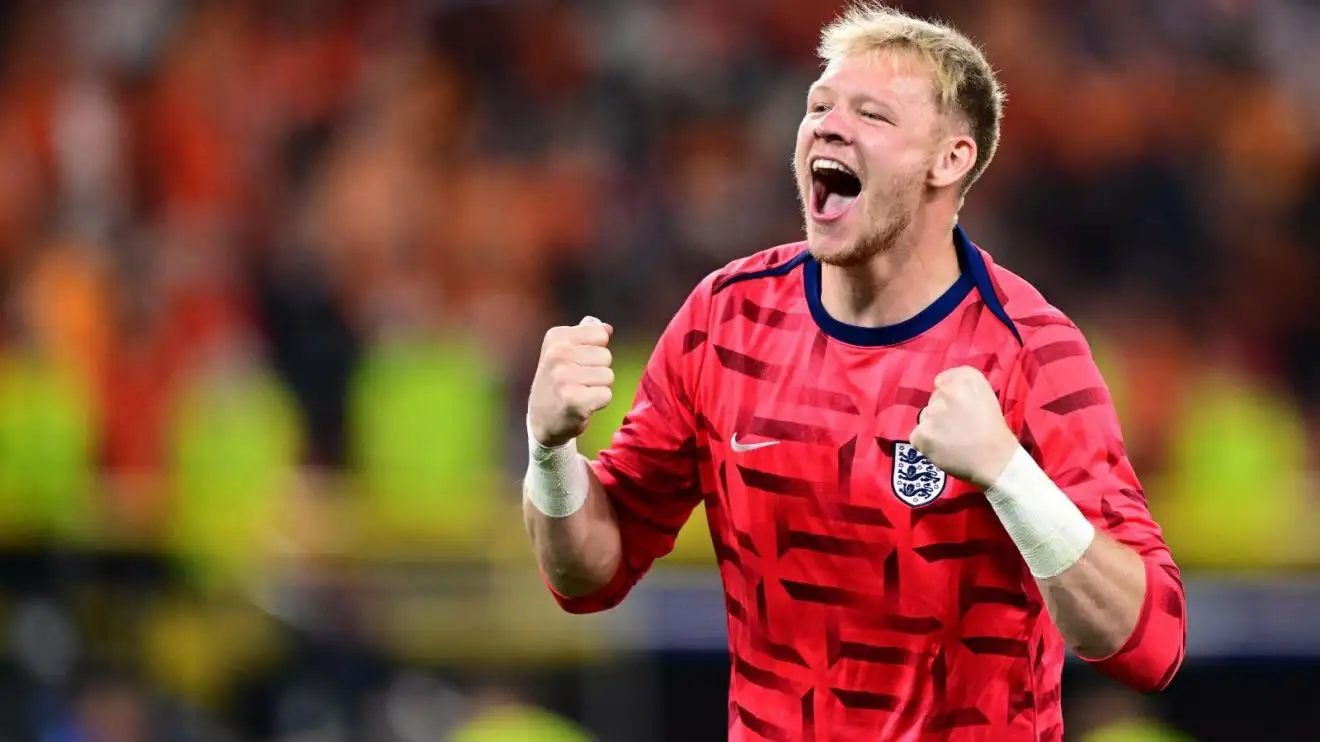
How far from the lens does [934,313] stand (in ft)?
11.2

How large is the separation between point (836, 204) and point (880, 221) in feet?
0.28

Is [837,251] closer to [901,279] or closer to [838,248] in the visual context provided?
[838,248]

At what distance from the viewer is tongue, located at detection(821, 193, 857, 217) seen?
11.1 ft

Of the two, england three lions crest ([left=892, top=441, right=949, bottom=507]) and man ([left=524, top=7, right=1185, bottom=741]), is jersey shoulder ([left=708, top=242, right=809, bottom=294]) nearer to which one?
man ([left=524, top=7, right=1185, bottom=741])

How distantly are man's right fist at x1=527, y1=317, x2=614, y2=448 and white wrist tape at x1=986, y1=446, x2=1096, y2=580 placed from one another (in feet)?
2.25

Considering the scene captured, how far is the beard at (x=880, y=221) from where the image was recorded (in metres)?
3.39

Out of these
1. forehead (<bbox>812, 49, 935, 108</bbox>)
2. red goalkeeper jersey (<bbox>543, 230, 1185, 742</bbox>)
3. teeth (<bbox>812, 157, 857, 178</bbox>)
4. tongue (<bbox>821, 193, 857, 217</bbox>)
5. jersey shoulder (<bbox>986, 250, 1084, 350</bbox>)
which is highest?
forehead (<bbox>812, 49, 935, 108</bbox>)

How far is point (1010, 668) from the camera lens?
11.0ft

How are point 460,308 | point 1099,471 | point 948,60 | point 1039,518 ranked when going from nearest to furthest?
point 1039,518 < point 1099,471 < point 948,60 < point 460,308

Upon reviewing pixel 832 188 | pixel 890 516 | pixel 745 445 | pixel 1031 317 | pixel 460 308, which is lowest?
pixel 890 516

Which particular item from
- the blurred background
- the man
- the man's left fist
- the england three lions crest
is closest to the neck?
the man

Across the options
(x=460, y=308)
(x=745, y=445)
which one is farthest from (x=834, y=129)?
(x=460, y=308)

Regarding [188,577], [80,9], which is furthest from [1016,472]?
[80,9]

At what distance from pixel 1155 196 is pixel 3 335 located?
5.73m
